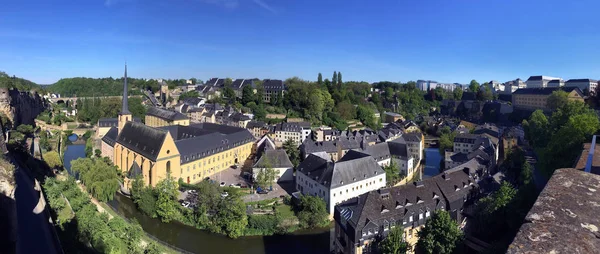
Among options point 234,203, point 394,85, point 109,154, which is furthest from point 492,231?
point 394,85

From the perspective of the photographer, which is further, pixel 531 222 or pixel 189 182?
pixel 189 182

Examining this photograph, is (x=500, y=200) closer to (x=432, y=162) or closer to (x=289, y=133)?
(x=432, y=162)

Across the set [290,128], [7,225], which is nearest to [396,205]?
[7,225]

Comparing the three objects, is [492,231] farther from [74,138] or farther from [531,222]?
[74,138]

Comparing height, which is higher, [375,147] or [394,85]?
[394,85]

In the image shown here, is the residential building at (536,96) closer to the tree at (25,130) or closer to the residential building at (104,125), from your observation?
the residential building at (104,125)

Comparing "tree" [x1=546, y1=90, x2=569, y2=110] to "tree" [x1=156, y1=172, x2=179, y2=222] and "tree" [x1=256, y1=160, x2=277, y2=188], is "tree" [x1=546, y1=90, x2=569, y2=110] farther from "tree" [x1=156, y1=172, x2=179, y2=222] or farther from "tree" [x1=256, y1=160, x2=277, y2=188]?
"tree" [x1=156, y1=172, x2=179, y2=222]
